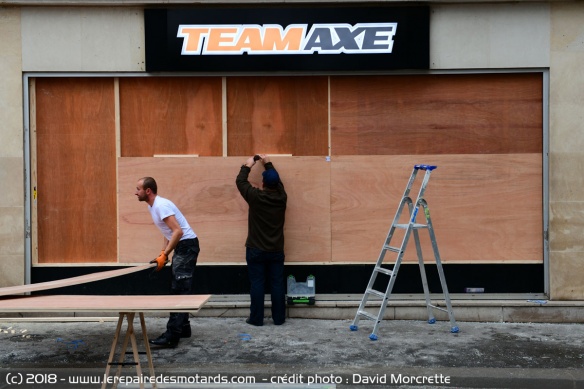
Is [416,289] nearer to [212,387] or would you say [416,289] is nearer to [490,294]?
[490,294]

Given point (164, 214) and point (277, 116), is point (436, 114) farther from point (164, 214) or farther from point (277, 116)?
point (164, 214)

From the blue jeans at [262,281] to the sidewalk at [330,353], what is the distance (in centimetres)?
17

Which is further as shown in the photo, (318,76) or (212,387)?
(318,76)

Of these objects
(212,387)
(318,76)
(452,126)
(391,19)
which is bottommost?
(212,387)

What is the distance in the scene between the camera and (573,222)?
9398 mm

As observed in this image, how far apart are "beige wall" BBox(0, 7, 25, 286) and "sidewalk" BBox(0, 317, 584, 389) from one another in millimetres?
862

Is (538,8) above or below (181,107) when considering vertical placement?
above

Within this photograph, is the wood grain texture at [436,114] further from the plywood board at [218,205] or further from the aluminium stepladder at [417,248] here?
the aluminium stepladder at [417,248]

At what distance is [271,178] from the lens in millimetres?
9039

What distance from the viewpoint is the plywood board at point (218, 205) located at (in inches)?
378

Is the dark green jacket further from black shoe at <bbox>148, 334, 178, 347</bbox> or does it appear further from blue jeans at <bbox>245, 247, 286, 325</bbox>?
black shoe at <bbox>148, 334, 178, 347</bbox>

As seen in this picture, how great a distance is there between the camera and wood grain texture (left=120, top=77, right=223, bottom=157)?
9633mm

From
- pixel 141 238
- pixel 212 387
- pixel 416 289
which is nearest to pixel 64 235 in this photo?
pixel 141 238

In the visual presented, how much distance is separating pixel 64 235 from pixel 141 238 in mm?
1015
